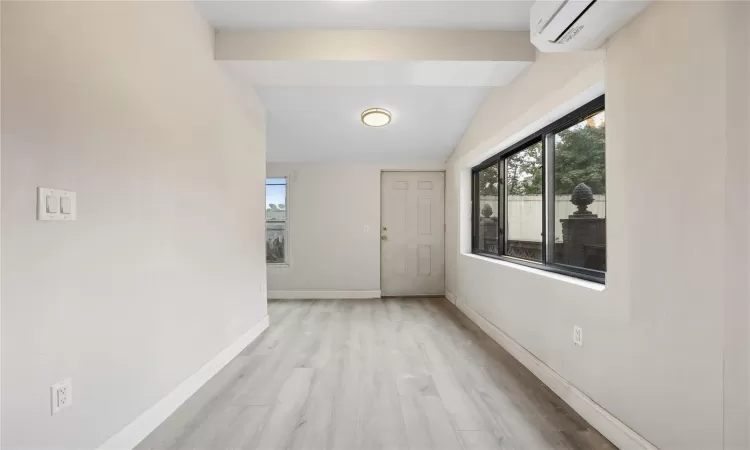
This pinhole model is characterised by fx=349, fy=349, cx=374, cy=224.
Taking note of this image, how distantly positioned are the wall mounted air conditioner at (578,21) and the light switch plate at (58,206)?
2112 mm

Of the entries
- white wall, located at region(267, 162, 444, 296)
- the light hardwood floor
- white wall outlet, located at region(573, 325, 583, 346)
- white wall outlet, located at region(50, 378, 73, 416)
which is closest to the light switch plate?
white wall outlet, located at region(50, 378, 73, 416)

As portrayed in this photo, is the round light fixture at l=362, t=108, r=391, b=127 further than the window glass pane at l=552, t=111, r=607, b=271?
Yes

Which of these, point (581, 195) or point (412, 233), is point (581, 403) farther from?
point (412, 233)

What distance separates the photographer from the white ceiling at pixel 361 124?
11.1 ft

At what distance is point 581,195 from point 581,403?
121 cm

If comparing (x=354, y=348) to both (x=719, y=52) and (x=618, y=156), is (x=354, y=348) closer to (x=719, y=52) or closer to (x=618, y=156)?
(x=618, y=156)

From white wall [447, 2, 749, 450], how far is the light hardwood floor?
1.19 ft

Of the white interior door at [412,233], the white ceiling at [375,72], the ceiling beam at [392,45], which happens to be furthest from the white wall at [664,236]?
the white interior door at [412,233]

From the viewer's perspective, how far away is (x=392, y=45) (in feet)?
7.88

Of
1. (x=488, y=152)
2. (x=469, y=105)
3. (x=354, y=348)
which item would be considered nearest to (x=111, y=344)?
(x=354, y=348)

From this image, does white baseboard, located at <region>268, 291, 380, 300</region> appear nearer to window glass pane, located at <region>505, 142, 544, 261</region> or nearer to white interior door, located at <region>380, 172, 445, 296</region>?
white interior door, located at <region>380, 172, 445, 296</region>

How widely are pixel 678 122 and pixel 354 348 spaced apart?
2.52 meters

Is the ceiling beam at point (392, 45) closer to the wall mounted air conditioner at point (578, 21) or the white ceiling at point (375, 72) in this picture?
the white ceiling at point (375, 72)

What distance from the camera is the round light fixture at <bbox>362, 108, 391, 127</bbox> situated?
3.66 metres
